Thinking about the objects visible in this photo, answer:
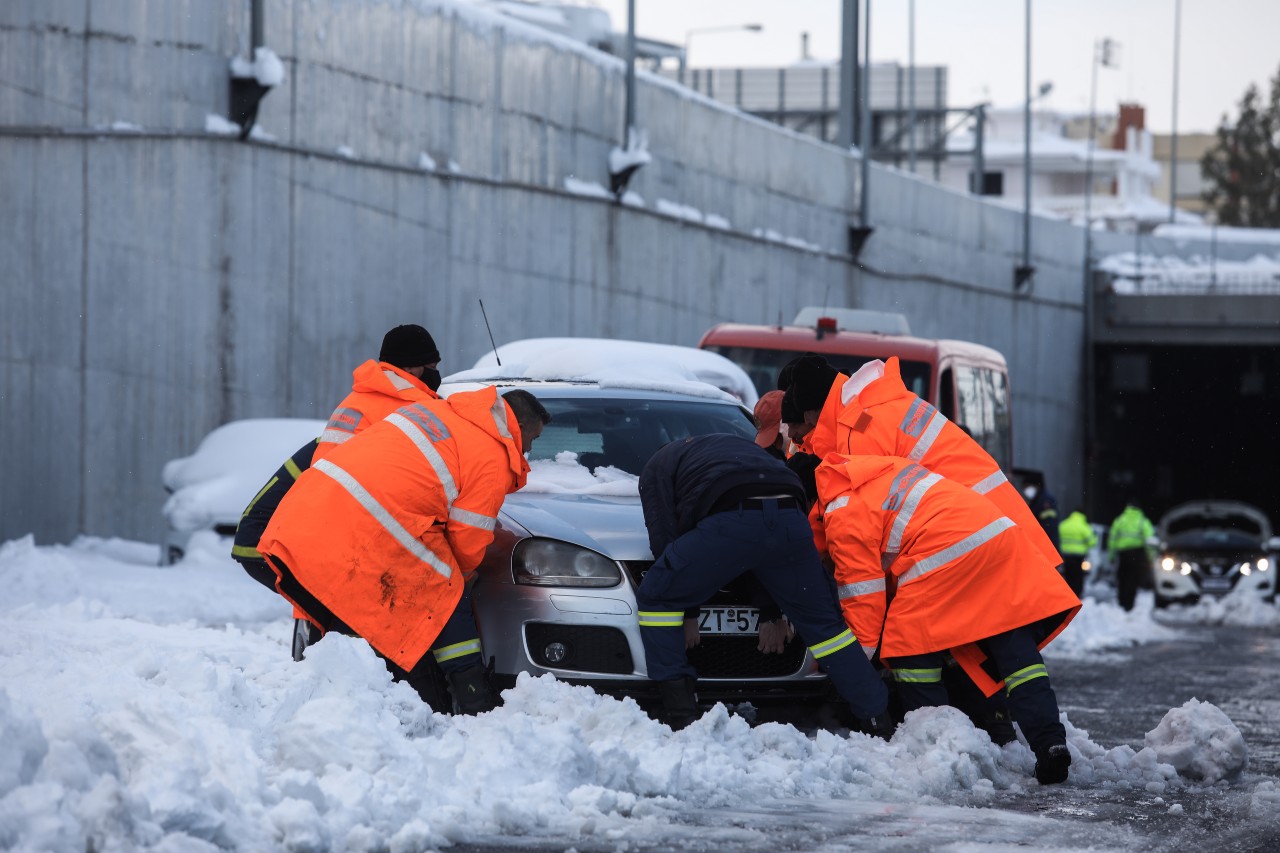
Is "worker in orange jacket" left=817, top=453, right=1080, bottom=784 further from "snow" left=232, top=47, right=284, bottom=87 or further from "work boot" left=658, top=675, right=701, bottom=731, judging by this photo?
"snow" left=232, top=47, right=284, bottom=87

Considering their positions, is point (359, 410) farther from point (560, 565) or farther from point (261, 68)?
point (261, 68)

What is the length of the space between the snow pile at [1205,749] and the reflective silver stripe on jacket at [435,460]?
109 inches

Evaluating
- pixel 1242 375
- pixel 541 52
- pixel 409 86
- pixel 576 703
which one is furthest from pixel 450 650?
pixel 1242 375

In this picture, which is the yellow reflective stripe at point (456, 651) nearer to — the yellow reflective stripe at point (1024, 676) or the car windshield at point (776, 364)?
the yellow reflective stripe at point (1024, 676)

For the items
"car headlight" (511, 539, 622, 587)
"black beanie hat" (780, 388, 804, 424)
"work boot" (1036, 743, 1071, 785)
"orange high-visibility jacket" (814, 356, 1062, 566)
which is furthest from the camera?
"black beanie hat" (780, 388, 804, 424)

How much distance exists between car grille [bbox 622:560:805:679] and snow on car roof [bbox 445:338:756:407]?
203 centimetres

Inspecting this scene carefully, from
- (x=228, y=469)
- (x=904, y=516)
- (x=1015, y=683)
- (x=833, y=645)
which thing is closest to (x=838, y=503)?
(x=904, y=516)

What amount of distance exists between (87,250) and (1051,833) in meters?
14.5

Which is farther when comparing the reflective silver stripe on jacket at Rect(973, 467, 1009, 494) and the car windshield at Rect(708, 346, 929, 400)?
the car windshield at Rect(708, 346, 929, 400)

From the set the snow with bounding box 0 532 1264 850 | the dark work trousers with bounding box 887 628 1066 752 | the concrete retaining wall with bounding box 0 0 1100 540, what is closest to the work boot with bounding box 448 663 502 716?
the snow with bounding box 0 532 1264 850

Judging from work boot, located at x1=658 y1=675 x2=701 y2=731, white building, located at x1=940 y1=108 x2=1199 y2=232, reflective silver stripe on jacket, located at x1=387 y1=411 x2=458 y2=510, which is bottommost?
work boot, located at x1=658 y1=675 x2=701 y2=731

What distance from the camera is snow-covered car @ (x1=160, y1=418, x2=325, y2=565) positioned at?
50.6 feet

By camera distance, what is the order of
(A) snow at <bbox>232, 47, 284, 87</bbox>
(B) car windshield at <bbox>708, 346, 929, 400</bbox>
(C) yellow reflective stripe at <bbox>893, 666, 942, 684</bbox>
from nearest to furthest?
(C) yellow reflective stripe at <bbox>893, 666, 942, 684</bbox>
(B) car windshield at <bbox>708, 346, 929, 400</bbox>
(A) snow at <bbox>232, 47, 284, 87</bbox>

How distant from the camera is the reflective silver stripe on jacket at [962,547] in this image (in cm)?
742
